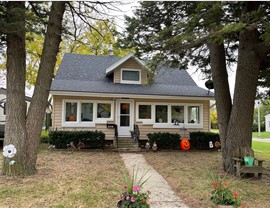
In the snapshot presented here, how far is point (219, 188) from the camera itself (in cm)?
415

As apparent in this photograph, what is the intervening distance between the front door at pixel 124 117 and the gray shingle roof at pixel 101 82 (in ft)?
2.88

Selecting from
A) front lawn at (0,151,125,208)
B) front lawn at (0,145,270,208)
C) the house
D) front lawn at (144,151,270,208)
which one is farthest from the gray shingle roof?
front lawn at (0,151,125,208)

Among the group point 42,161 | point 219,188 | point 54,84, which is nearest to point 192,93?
point 54,84

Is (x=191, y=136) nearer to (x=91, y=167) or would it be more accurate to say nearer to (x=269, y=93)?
(x=269, y=93)

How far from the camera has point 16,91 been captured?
6.26 metres

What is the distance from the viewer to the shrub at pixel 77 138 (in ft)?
37.3

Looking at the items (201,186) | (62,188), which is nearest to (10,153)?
(62,188)

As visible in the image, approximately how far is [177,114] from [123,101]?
3273mm

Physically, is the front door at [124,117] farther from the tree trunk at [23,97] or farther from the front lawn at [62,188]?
the tree trunk at [23,97]

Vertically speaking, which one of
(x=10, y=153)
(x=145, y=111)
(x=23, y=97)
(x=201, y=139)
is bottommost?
(x=201, y=139)

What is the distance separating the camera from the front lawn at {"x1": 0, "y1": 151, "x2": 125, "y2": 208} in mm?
4355

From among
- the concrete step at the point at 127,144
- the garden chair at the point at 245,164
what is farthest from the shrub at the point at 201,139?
the garden chair at the point at 245,164

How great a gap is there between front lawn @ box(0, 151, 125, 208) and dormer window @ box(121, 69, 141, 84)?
7515 mm

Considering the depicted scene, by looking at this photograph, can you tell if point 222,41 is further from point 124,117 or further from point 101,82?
point 101,82
